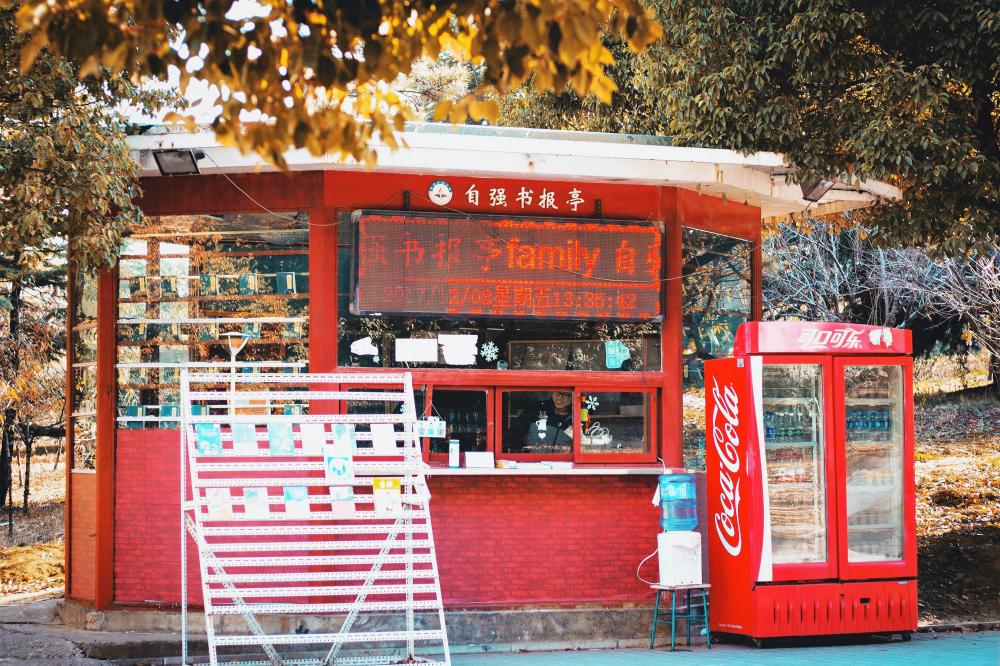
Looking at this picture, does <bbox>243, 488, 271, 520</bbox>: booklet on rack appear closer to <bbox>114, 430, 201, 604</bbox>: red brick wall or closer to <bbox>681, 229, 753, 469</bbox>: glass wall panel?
<bbox>114, 430, 201, 604</bbox>: red brick wall

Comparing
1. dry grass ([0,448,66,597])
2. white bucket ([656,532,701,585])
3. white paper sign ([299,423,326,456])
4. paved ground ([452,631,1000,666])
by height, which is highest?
white paper sign ([299,423,326,456])

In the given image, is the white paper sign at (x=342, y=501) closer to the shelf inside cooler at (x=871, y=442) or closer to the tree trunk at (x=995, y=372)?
the shelf inside cooler at (x=871, y=442)

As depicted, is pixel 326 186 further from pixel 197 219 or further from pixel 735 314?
pixel 735 314

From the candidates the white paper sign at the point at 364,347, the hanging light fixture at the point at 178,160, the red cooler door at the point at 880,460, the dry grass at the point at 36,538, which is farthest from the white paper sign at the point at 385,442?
the dry grass at the point at 36,538

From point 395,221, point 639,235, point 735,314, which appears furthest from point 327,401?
point 735,314

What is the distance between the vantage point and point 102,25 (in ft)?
16.1

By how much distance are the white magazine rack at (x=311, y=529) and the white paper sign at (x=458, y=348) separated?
0.54 metres

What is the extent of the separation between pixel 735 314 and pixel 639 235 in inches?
71.3

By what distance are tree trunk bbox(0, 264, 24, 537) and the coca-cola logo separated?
11246 mm

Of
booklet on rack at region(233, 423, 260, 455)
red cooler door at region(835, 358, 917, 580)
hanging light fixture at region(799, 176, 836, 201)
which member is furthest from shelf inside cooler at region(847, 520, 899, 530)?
booklet on rack at region(233, 423, 260, 455)

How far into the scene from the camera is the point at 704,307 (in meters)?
11.7

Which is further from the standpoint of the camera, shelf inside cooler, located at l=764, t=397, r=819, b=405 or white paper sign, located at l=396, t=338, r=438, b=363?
white paper sign, located at l=396, t=338, r=438, b=363

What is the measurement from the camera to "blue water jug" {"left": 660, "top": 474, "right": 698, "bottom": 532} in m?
10.3

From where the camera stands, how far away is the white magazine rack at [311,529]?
8.54 meters
